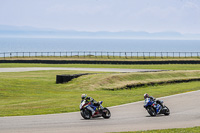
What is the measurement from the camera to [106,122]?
652 inches

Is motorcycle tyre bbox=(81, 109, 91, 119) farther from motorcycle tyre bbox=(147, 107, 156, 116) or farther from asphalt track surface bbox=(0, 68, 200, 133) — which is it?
motorcycle tyre bbox=(147, 107, 156, 116)

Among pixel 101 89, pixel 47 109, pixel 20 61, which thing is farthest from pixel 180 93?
pixel 20 61

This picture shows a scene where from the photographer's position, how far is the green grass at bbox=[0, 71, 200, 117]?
21.2 meters

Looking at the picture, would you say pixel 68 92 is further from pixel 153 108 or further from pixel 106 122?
pixel 106 122

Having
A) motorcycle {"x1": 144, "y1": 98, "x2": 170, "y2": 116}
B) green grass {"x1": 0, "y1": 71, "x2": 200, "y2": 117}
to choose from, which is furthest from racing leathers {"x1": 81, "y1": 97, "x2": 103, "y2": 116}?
green grass {"x1": 0, "y1": 71, "x2": 200, "y2": 117}

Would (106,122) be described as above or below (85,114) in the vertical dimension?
below

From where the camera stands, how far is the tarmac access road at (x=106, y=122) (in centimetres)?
1481

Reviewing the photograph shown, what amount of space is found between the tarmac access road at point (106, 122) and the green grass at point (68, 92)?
1.92 meters

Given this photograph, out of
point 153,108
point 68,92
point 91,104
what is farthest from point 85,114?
point 68,92

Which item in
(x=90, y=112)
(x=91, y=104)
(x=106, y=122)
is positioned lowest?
(x=106, y=122)

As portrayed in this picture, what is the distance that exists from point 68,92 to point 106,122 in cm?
1410

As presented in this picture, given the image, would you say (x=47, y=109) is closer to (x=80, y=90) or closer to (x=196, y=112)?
(x=196, y=112)

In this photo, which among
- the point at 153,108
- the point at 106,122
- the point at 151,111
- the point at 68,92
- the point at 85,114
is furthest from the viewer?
the point at 68,92

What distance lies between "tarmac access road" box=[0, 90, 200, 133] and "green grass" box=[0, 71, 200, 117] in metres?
1.92
